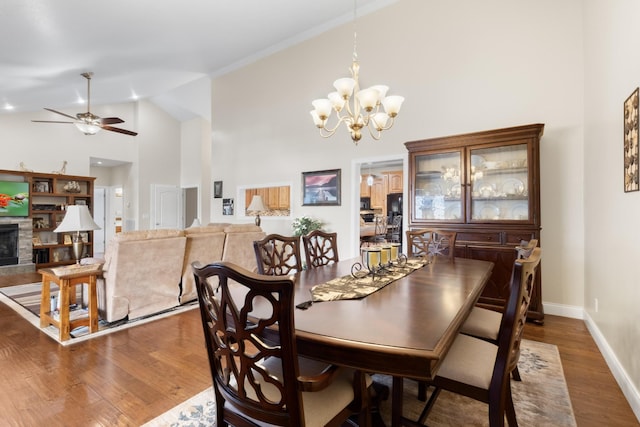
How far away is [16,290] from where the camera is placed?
453cm

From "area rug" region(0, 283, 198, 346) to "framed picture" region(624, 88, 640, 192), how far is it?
4.09 meters

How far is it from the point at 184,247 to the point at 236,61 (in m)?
4.69

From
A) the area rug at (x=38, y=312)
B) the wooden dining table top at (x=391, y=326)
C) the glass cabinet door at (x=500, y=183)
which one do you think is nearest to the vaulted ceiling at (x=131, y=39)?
the glass cabinet door at (x=500, y=183)

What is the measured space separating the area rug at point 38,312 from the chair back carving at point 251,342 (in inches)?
95.2

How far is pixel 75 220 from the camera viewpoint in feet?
9.37

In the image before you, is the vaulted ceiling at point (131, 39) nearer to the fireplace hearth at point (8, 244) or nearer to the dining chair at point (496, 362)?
the fireplace hearth at point (8, 244)

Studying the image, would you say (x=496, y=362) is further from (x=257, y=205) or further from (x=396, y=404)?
(x=257, y=205)

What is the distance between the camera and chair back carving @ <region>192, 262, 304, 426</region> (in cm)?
88

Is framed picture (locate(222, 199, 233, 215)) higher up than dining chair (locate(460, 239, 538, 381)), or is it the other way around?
framed picture (locate(222, 199, 233, 215))

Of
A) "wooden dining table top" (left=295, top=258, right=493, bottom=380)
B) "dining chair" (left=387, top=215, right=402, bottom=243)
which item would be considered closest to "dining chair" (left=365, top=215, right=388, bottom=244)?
"dining chair" (left=387, top=215, right=402, bottom=243)

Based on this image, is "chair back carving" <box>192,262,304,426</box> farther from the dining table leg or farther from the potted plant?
the potted plant

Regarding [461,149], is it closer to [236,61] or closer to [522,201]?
[522,201]

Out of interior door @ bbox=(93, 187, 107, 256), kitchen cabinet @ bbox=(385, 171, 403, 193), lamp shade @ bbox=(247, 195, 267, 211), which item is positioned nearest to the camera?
lamp shade @ bbox=(247, 195, 267, 211)

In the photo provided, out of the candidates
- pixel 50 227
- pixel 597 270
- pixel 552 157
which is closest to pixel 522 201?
pixel 552 157
